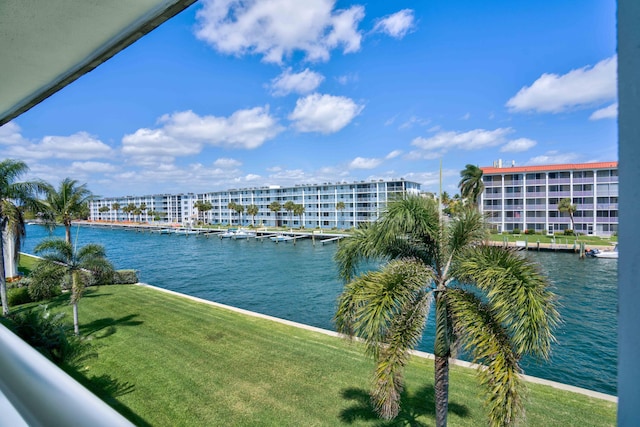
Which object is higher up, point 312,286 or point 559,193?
point 559,193

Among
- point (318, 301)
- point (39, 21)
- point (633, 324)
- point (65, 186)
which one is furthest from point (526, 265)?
point (318, 301)

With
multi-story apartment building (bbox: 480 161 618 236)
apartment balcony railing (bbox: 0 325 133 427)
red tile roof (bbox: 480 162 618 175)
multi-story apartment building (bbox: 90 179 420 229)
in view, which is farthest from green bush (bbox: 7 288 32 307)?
red tile roof (bbox: 480 162 618 175)

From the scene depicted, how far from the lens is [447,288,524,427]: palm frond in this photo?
3150mm

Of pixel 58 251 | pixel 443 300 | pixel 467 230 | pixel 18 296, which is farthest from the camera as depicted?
pixel 18 296

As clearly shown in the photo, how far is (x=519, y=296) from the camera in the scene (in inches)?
131

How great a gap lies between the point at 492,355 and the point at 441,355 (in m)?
0.93

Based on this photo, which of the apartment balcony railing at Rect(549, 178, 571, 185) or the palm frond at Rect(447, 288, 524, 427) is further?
the apartment balcony railing at Rect(549, 178, 571, 185)

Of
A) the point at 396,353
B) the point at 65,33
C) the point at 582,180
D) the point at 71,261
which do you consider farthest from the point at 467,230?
the point at 582,180

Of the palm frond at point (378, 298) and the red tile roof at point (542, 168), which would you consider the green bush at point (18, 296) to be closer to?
the palm frond at point (378, 298)

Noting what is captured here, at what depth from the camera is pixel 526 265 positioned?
3.56 m

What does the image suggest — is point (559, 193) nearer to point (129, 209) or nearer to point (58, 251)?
point (58, 251)

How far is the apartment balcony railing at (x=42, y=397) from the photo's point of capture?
0.77 meters

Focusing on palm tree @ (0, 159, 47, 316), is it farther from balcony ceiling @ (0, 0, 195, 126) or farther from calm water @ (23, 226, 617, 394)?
balcony ceiling @ (0, 0, 195, 126)

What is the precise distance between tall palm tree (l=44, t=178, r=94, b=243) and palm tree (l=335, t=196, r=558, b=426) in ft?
34.2
